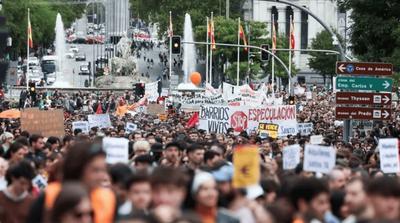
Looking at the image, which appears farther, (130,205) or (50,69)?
(50,69)

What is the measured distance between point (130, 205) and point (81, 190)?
2054 mm

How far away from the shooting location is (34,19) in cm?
Answer: 13700

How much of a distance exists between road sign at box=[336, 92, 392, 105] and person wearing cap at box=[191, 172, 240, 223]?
21371mm

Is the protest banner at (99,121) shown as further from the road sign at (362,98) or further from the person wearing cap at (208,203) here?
the person wearing cap at (208,203)

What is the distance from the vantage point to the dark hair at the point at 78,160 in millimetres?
12188

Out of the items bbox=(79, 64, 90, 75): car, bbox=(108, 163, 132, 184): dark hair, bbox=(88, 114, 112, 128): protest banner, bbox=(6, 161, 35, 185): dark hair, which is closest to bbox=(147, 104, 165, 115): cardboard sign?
bbox=(88, 114, 112, 128): protest banner

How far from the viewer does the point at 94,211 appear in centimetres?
1212

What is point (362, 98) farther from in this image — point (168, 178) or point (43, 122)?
point (168, 178)

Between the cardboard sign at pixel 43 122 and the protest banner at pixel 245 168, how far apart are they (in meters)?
16.6

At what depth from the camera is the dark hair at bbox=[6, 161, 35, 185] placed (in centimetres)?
1473

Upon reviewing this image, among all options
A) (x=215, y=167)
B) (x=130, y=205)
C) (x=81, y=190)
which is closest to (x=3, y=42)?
(x=215, y=167)

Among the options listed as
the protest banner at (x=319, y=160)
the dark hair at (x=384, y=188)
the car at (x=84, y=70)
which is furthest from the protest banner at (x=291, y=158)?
the car at (x=84, y=70)

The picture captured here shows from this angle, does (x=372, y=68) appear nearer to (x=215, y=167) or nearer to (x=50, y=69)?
(x=215, y=167)

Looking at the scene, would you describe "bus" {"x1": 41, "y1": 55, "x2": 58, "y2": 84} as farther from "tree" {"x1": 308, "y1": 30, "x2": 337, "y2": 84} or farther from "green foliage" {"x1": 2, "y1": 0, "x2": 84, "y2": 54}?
"tree" {"x1": 308, "y1": 30, "x2": 337, "y2": 84}
